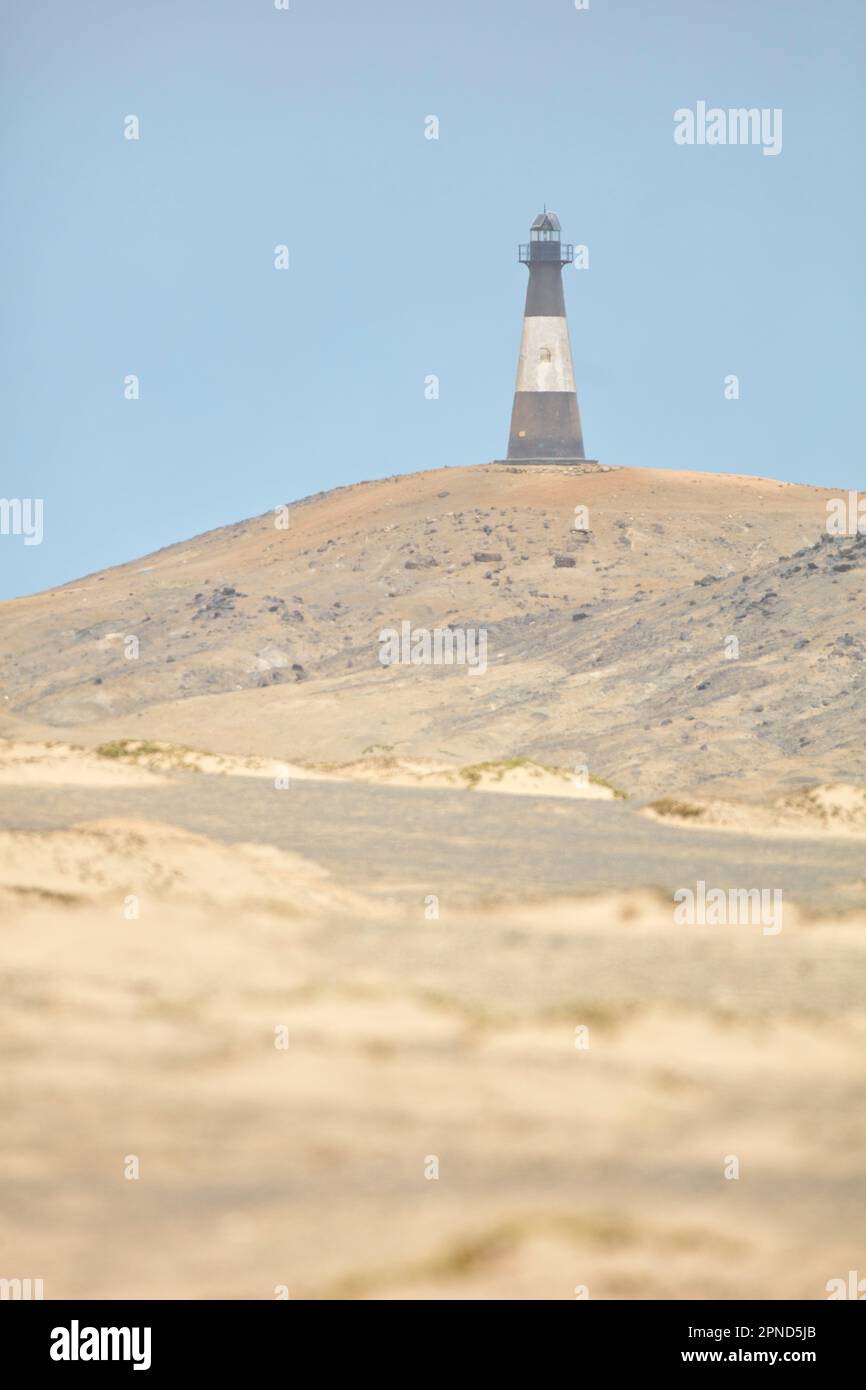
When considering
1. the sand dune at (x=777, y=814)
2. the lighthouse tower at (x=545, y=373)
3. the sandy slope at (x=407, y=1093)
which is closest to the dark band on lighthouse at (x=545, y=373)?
the lighthouse tower at (x=545, y=373)

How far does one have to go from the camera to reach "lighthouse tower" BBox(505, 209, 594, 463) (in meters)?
84.5

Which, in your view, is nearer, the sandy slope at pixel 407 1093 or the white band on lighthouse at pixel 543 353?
the sandy slope at pixel 407 1093

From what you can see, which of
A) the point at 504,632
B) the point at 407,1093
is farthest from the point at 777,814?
the point at 504,632

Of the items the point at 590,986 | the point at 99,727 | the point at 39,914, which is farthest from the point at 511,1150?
the point at 99,727

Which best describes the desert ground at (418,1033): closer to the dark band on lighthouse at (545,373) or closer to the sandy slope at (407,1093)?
the sandy slope at (407,1093)

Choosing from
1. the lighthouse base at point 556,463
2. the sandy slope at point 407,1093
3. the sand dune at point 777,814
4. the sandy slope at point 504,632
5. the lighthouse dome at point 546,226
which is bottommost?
the sandy slope at point 407,1093

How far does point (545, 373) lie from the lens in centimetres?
8481

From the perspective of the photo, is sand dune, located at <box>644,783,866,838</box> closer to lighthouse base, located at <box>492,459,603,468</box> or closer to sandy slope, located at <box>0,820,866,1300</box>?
sandy slope, located at <box>0,820,866,1300</box>

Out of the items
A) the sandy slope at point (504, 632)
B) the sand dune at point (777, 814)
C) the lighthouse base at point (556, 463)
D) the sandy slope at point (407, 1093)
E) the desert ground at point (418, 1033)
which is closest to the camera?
the sandy slope at point (407, 1093)

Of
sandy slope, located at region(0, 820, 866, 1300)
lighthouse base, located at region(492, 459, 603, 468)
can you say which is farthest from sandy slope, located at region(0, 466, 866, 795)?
sandy slope, located at region(0, 820, 866, 1300)

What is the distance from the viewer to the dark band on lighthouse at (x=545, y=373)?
84500 millimetres

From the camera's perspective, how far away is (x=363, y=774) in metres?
31.5

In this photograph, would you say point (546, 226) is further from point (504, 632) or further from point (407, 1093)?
point (407, 1093)
